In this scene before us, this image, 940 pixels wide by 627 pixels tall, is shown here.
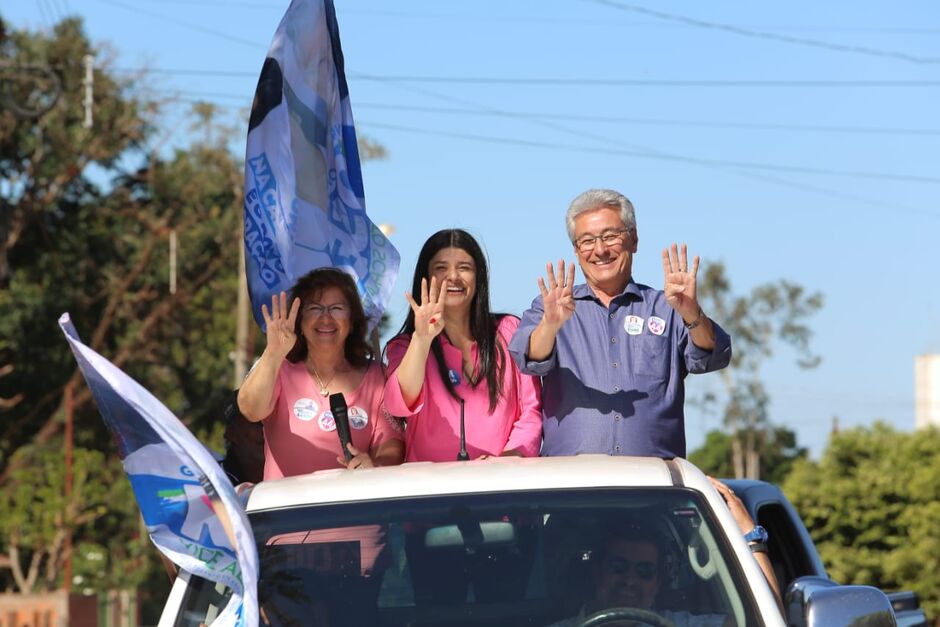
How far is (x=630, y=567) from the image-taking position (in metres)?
3.85

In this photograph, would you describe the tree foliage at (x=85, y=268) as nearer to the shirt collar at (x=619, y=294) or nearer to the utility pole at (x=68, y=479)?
the utility pole at (x=68, y=479)

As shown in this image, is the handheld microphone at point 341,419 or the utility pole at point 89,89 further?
the utility pole at point 89,89

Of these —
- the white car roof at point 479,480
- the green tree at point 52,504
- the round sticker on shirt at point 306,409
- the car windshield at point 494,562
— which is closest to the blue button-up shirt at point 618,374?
the round sticker on shirt at point 306,409

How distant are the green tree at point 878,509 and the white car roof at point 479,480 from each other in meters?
21.7

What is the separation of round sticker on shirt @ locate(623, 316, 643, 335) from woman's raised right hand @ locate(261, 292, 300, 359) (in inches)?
44.1

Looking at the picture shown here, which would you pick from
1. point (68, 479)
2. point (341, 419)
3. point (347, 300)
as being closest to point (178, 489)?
point (341, 419)

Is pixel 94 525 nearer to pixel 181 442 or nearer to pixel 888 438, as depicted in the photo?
pixel 888 438

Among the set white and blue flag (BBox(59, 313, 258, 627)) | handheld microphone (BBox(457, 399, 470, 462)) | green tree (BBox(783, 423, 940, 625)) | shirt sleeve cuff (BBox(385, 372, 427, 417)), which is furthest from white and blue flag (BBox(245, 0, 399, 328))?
green tree (BBox(783, 423, 940, 625))

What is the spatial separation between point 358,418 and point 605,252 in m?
1.03

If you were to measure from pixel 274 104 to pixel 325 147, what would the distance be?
1.00ft

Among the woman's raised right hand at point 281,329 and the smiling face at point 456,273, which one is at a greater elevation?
the smiling face at point 456,273

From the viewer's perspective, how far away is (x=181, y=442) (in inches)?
141

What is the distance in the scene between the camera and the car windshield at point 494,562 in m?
3.76

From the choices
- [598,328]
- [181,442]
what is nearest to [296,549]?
[181,442]
